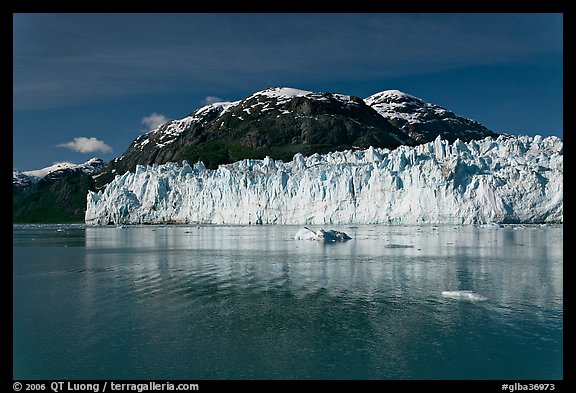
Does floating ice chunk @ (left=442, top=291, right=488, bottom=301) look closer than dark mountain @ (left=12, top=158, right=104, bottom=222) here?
Yes

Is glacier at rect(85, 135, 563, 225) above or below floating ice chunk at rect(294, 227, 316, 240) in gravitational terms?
above

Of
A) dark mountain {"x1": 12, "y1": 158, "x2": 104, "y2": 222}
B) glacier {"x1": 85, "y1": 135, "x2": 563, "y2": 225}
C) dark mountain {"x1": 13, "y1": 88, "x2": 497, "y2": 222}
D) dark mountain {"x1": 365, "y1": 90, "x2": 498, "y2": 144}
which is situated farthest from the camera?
dark mountain {"x1": 365, "y1": 90, "x2": 498, "y2": 144}

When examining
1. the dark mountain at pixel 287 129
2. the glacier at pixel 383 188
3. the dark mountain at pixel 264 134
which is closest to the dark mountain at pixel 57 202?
the dark mountain at pixel 264 134

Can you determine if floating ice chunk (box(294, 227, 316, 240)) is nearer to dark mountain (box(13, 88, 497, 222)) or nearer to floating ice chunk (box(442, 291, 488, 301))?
floating ice chunk (box(442, 291, 488, 301))

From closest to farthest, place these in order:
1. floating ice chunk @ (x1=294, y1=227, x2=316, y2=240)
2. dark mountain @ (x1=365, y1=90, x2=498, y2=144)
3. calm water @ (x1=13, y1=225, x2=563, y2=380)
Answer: calm water @ (x1=13, y1=225, x2=563, y2=380)
floating ice chunk @ (x1=294, y1=227, x2=316, y2=240)
dark mountain @ (x1=365, y1=90, x2=498, y2=144)

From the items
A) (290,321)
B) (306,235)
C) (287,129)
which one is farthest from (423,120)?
(290,321)

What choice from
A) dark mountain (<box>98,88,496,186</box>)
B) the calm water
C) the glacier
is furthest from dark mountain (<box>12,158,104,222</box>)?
the calm water

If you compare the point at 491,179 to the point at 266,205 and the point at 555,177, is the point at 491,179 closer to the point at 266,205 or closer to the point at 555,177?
the point at 555,177
